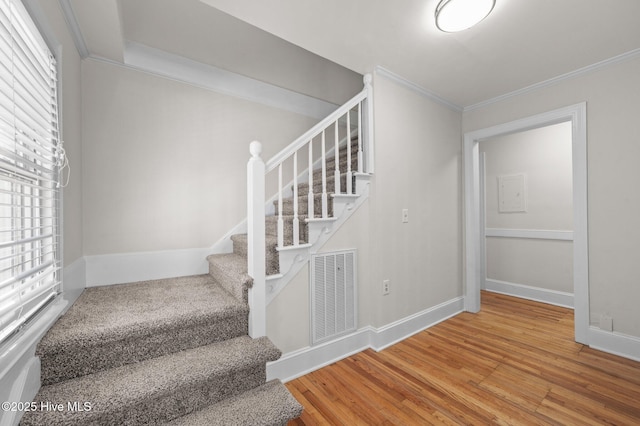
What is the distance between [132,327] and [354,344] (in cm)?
163

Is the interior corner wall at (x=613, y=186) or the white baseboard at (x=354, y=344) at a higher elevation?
the interior corner wall at (x=613, y=186)

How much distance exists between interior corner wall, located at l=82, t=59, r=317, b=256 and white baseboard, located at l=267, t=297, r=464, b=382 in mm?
1307

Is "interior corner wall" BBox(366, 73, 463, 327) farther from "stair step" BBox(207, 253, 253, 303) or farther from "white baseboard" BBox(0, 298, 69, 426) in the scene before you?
"white baseboard" BBox(0, 298, 69, 426)

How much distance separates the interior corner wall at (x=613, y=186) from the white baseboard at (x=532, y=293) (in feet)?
3.86

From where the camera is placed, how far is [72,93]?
1.81 m

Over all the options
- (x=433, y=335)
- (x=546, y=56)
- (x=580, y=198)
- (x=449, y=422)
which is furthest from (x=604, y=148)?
(x=449, y=422)

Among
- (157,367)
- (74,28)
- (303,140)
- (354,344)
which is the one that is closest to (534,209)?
(354,344)

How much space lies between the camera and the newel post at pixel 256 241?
174 cm

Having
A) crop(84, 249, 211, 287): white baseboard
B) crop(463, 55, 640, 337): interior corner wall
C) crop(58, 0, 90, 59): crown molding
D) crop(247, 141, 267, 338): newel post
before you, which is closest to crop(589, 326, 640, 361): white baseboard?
crop(463, 55, 640, 337): interior corner wall

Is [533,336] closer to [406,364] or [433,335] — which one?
[433,335]

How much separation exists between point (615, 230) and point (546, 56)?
1526 millimetres

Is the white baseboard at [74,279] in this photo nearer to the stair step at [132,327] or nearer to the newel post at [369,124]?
the stair step at [132,327]

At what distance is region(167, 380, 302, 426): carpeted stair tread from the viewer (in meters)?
1.27

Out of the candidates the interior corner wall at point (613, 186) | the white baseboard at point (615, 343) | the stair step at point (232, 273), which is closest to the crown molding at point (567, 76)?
the interior corner wall at point (613, 186)
